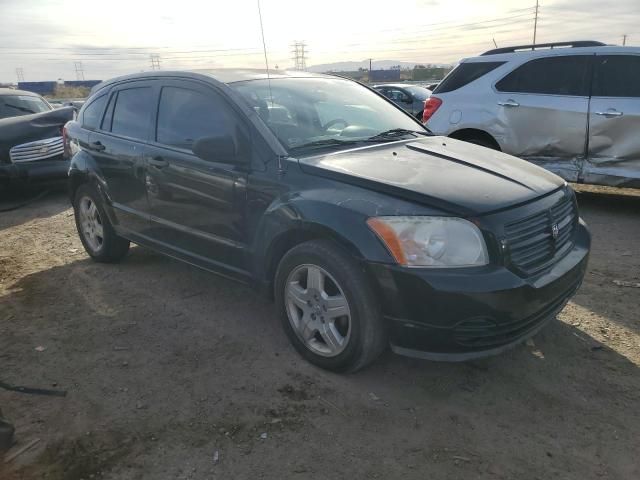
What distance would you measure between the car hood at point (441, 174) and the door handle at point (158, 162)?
4.13 feet

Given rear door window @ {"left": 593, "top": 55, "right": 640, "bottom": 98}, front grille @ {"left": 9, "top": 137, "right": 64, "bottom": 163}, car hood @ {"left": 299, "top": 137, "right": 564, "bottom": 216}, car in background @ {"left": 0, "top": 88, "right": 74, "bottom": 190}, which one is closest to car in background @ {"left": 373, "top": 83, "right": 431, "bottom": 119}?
rear door window @ {"left": 593, "top": 55, "right": 640, "bottom": 98}

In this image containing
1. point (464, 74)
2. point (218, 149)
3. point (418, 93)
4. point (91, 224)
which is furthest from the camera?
point (418, 93)

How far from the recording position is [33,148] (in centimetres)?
800

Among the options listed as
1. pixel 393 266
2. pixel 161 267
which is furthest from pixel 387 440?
pixel 161 267

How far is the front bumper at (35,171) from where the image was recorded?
7777mm

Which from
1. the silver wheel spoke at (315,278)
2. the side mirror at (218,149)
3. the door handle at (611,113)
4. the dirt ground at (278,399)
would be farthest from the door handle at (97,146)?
the door handle at (611,113)

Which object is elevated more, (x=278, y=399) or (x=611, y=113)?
(x=611, y=113)

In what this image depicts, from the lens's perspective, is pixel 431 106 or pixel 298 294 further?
pixel 431 106

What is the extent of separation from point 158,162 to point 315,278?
5.66 feet

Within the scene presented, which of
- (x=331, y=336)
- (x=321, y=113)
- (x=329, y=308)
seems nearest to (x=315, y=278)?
(x=329, y=308)

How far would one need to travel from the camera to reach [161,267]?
17.0 feet

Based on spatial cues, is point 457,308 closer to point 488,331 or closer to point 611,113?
point 488,331

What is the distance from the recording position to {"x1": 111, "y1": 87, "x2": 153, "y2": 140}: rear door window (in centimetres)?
437

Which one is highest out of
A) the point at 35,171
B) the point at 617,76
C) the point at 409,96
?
the point at 617,76
